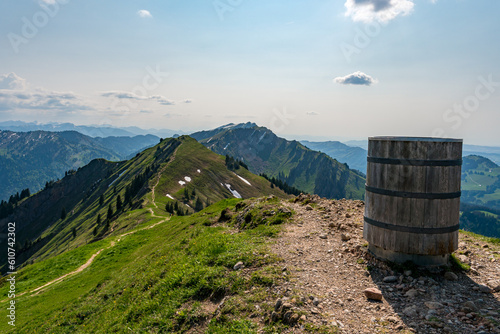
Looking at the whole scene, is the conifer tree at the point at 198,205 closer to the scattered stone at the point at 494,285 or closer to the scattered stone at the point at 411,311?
the scattered stone at the point at 494,285

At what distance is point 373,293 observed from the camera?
9266 mm

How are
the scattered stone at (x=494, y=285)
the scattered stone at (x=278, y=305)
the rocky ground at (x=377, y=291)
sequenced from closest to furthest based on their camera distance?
the rocky ground at (x=377, y=291), the scattered stone at (x=278, y=305), the scattered stone at (x=494, y=285)

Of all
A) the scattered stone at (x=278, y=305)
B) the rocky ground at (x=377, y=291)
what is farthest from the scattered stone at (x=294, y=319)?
the scattered stone at (x=278, y=305)

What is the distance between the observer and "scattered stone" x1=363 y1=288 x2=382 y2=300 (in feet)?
30.3

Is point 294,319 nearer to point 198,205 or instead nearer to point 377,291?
point 377,291

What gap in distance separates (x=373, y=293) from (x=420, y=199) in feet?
13.6

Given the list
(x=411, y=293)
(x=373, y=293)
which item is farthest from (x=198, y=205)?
(x=411, y=293)

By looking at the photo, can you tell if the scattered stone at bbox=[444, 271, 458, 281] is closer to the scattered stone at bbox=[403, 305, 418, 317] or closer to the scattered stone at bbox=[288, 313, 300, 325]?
the scattered stone at bbox=[403, 305, 418, 317]

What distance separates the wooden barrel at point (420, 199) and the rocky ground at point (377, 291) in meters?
0.88

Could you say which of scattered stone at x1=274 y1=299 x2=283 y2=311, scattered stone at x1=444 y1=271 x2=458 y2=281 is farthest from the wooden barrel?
scattered stone at x1=274 y1=299 x2=283 y2=311

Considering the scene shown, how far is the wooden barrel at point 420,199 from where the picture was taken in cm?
1066

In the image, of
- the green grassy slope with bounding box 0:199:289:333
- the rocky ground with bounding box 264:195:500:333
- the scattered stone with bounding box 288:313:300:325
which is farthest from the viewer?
the green grassy slope with bounding box 0:199:289:333

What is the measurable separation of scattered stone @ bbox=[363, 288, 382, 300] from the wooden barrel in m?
2.49

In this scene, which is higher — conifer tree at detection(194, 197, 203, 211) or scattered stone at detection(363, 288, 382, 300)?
scattered stone at detection(363, 288, 382, 300)
